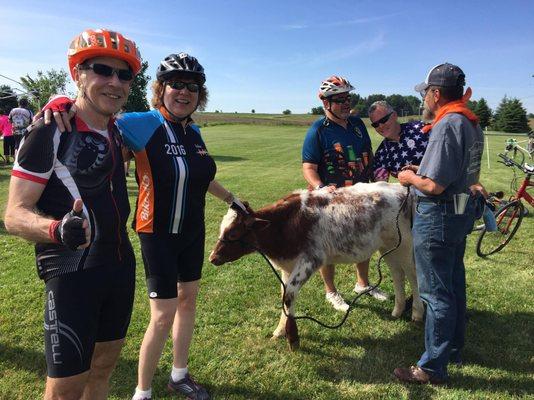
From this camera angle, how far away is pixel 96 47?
2.28 meters

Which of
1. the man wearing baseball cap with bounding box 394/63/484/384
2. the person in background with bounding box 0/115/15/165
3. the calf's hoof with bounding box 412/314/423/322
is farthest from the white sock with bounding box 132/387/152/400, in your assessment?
the person in background with bounding box 0/115/15/165

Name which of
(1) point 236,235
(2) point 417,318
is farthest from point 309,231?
(2) point 417,318

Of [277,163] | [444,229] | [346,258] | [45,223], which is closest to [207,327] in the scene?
[346,258]

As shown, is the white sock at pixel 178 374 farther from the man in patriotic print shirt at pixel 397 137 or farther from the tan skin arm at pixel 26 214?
the man in patriotic print shirt at pixel 397 137

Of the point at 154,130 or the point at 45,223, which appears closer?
the point at 45,223

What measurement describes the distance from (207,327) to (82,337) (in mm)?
2788

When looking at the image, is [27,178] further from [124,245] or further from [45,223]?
[124,245]

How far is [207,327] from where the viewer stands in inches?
192

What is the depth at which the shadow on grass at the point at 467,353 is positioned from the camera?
3.87 m

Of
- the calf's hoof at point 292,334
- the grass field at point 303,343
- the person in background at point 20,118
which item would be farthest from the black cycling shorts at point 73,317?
the person in background at point 20,118

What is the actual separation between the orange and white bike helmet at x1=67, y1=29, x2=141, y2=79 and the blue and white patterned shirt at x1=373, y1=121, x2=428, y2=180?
3.63m

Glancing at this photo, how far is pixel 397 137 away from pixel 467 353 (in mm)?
2649

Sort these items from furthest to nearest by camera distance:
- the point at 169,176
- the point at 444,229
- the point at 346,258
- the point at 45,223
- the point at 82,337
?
1. the point at 346,258
2. the point at 444,229
3. the point at 169,176
4. the point at 82,337
5. the point at 45,223

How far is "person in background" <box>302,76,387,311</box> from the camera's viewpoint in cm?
483
